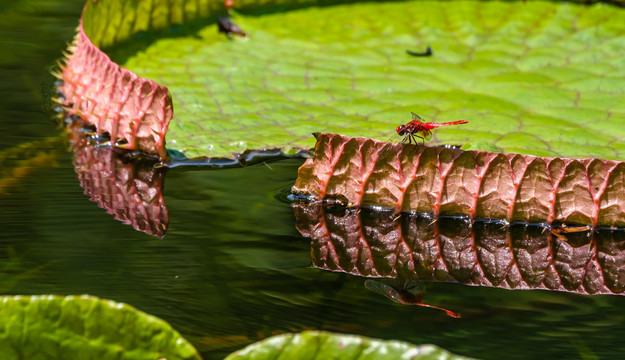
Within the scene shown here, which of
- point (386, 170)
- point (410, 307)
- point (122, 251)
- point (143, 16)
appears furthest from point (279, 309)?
point (143, 16)

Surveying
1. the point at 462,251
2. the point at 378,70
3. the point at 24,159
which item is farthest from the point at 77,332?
the point at 378,70

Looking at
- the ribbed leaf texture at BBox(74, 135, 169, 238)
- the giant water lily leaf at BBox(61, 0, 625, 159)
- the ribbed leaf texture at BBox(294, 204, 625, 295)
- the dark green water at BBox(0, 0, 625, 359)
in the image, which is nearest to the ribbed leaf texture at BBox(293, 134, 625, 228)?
the ribbed leaf texture at BBox(294, 204, 625, 295)

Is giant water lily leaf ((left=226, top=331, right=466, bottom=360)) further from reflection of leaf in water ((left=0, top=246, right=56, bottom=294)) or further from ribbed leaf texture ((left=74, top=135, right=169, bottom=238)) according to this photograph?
ribbed leaf texture ((left=74, top=135, right=169, bottom=238))

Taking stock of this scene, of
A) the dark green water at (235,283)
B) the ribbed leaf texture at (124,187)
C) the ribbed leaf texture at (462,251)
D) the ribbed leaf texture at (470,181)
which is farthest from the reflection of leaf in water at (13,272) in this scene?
the ribbed leaf texture at (470,181)

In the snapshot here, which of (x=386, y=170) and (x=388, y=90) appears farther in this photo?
(x=388, y=90)

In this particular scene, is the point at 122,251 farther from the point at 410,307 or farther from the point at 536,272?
the point at 536,272

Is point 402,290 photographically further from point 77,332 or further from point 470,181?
point 77,332
